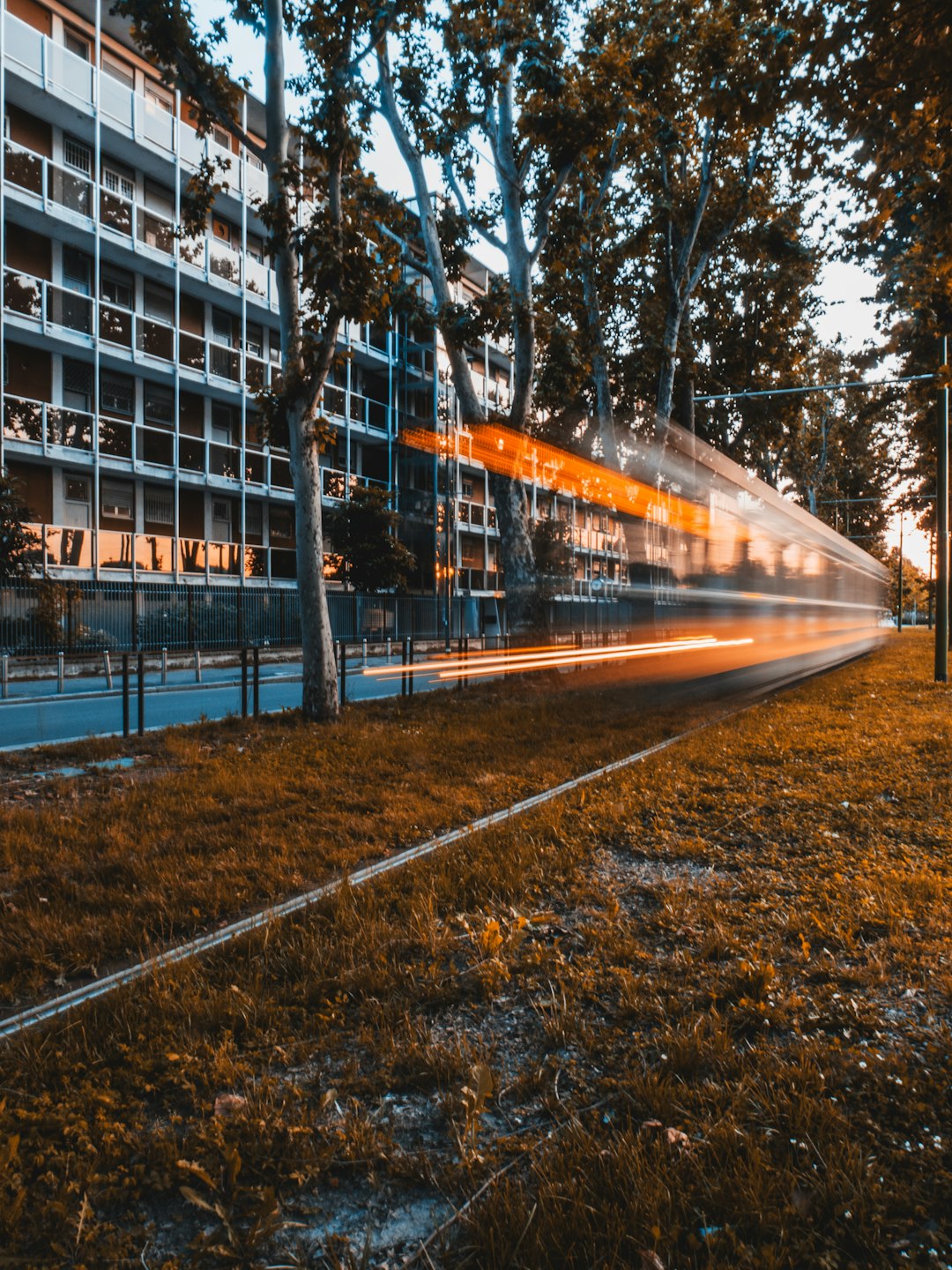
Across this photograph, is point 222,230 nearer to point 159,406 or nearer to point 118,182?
point 118,182

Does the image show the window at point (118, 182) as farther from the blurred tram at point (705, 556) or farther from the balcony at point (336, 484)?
the blurred tram at point (705, 556)

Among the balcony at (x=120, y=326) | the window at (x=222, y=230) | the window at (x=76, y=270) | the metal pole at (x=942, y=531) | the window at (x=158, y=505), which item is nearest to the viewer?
the metal pole at (x=942, y=531)

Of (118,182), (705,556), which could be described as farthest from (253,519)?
(705,556)

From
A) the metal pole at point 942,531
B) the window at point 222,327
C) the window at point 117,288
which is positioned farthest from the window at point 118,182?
the metal pole at point 942,531

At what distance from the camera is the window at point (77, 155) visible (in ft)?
73.0

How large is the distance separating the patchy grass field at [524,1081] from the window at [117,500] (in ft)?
67.9

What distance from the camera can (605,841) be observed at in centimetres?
524

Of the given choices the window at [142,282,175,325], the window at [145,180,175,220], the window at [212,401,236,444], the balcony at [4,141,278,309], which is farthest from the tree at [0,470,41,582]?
the window at [145,180,175,220]

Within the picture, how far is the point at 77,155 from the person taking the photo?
22.6m

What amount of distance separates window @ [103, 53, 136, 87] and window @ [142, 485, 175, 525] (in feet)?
37.2

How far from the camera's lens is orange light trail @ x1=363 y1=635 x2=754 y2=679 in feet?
44.9

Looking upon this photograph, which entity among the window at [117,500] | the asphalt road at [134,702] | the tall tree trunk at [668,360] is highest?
the tall tree trunk at [668,360]

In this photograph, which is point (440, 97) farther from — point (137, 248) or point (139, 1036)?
point (139, 1036)

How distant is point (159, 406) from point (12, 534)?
9366 millimetres
